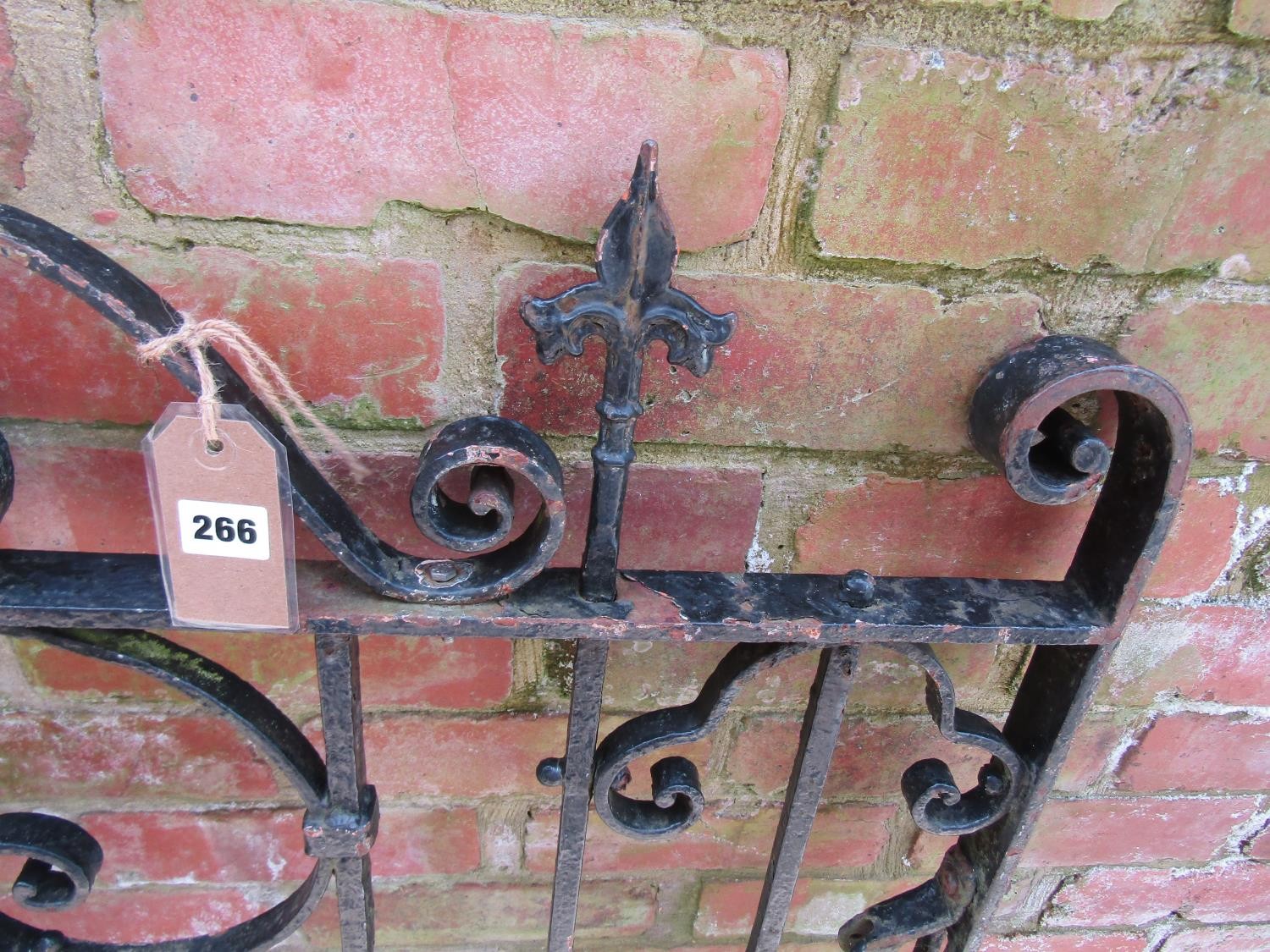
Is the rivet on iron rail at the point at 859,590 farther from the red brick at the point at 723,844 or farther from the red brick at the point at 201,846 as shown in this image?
the red brick at the point at 201,846

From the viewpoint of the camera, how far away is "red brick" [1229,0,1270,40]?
54cm

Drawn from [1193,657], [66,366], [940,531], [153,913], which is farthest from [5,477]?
[1193,657]

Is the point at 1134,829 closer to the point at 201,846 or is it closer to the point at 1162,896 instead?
the point at 1162,896

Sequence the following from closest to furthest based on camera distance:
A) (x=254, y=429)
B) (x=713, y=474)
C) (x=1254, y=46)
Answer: (x=254, y=429) → (x=1254, y=46) → (x=713, y=474)

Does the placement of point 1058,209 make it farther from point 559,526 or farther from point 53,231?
point 53,231

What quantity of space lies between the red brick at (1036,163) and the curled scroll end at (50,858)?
0.68 m

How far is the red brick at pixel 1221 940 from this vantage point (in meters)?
0.98

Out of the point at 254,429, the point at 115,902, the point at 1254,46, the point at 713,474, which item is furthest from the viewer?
the point at 115,902

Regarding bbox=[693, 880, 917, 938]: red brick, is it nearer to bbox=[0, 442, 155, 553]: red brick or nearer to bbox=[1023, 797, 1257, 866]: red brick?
bbox=[1023, 797, 1257, 866]: red brick

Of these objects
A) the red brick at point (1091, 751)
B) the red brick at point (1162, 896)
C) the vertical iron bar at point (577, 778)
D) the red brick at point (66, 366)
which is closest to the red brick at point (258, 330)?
the red brick at point (66, 366)

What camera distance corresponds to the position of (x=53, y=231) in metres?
0.46

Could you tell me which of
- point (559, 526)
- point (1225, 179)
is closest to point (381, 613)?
point (559, 526)

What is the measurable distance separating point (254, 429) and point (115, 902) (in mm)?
654

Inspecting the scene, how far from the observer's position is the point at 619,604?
0.55m
